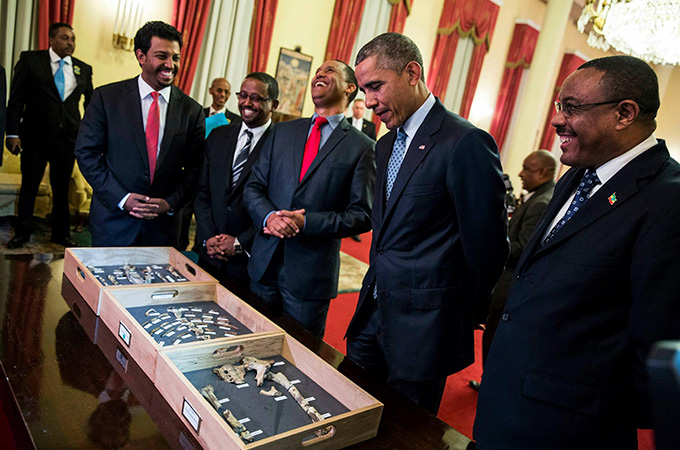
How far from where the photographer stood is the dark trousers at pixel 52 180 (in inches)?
165

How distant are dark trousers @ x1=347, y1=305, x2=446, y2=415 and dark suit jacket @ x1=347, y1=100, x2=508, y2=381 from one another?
0.07 meters

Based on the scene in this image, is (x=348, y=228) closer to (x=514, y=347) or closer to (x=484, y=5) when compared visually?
(x=514, y=347)

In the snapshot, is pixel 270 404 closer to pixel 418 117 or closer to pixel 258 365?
pixel 258 365

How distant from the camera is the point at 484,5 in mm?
9781

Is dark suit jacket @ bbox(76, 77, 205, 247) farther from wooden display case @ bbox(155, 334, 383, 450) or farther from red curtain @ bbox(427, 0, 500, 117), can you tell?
red curtain @ bbox(427, 0, 500, 117)

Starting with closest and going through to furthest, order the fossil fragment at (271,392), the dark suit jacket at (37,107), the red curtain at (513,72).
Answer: the fossil fragment at (271,392), the dark suit jacket at (37,107), the red curtain at (513,72)

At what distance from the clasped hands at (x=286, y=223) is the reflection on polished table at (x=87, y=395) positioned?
535 mm

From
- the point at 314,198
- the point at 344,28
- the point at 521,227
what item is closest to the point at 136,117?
the point at 314,198

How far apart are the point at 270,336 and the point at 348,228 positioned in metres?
0.77

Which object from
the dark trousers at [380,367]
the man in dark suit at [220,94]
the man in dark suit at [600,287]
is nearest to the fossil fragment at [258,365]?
the dark trousers at [380,367]

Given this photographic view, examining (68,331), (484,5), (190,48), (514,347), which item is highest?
(484,5)

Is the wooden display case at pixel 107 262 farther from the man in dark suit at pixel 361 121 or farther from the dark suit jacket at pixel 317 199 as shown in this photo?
the man in dark suit at pixel 361 121

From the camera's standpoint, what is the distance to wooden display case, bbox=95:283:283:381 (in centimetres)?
131

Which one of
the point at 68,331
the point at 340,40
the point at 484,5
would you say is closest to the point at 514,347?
the point at 68,331
